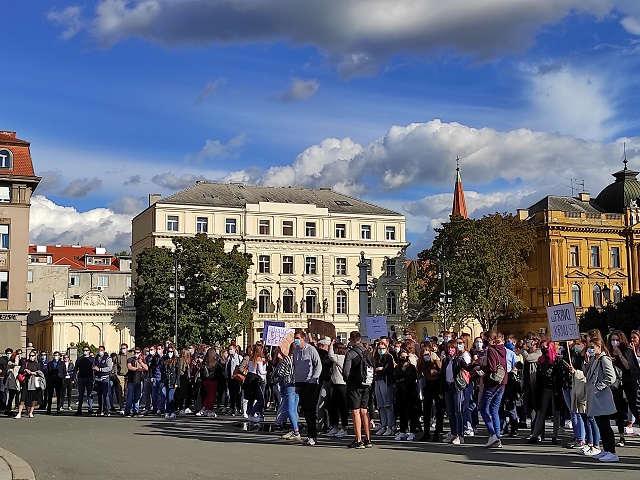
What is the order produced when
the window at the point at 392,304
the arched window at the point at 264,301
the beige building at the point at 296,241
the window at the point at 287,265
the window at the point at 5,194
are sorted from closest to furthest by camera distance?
the window at the point at 5,194
the beige building at the point at 296,241
the arched window at the point at 264,301
the window at the point at 287,265
the window at the point at 392,304

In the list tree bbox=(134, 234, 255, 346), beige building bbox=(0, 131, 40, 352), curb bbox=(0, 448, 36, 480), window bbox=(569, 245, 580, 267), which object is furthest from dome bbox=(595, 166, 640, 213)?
curb bbox=(0, 448, 36, 480)

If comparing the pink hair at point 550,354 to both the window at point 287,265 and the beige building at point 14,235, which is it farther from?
the window at point 287,265

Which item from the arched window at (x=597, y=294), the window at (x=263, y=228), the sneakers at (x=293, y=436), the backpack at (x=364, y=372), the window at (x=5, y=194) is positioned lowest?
the sneakers at (x=293, y=436)

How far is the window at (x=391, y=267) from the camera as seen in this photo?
273 feet

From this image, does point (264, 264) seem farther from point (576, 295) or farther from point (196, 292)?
point (576, 295)

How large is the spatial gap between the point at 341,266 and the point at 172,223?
1633 cm

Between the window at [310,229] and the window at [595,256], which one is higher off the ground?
the window at [310,229]

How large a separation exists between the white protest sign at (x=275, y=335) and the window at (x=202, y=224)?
54878 mm

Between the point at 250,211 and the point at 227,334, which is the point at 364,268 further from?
the point at 250,211

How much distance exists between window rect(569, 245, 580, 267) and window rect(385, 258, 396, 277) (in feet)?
53.0

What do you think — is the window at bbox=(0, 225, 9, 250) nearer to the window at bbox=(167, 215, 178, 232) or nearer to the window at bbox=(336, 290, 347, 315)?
the window at bbox=(167, 215, 178, 232)

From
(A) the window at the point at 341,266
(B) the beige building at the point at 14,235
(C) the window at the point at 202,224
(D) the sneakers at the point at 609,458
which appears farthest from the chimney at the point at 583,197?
(D) the sneakers at the point at 609,458

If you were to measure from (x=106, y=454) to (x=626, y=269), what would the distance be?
7515cm

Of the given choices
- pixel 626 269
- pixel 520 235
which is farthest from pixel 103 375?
pixel 626 269
